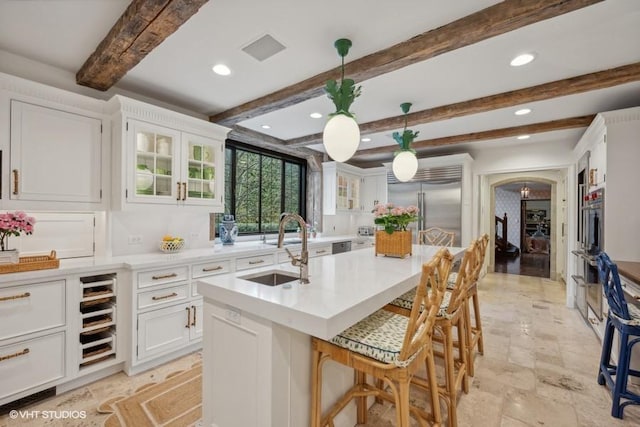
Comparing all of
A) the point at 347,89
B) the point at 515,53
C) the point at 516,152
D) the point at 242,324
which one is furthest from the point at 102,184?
the point at 516,152

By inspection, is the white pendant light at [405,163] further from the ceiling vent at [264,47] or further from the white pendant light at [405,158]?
the ceiling vent at [264,47]

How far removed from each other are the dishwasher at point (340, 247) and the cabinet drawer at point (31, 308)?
11.1ft

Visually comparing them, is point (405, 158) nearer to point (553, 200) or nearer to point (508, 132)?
point (508, 132)

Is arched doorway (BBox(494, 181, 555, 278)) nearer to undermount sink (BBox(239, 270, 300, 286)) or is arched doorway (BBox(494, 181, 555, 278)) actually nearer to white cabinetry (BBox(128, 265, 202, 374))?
undermount sink (BBox(239, 270, 300, 286))

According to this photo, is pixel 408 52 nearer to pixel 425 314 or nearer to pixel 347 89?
pixel 347 89

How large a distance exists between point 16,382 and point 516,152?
639cm

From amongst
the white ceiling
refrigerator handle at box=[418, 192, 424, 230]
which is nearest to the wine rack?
the white ceiling

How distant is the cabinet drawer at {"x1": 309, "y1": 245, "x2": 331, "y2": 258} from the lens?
13.8ft

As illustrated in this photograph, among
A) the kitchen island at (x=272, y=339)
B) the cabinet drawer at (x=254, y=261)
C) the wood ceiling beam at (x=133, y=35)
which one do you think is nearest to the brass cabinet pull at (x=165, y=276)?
the cabinet drawer at (x=254, y=261)

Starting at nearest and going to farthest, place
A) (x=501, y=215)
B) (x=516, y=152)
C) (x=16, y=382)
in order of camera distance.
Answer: (x=16, y=382) < (x=516, y=152) < (x=501, y=215)

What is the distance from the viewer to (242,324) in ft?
4.50

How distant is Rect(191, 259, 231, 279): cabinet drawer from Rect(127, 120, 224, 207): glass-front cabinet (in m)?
0.69

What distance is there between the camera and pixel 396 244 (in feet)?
8.39

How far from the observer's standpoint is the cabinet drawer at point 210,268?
2.69 meters
